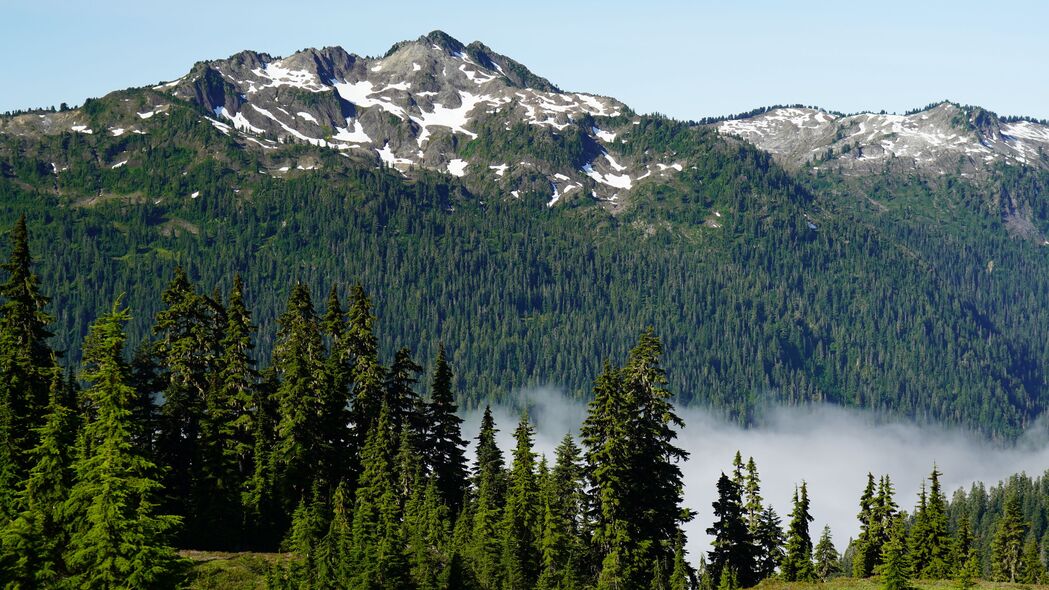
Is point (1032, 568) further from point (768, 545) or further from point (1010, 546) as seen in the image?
point (768, 545)

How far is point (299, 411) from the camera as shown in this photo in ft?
257

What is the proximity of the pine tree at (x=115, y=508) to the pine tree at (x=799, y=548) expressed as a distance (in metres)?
61.2

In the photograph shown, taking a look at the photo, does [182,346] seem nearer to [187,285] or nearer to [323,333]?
[187,285]

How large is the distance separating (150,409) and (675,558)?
37951 millimetres

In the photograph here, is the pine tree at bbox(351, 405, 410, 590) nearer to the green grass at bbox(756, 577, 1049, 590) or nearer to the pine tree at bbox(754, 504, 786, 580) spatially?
the green grass at bbox(756, 577, 1049, 590)

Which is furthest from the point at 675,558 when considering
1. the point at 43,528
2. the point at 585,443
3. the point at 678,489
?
the point at 43,528

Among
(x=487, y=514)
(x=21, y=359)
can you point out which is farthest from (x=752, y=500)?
(x=21, y=359)

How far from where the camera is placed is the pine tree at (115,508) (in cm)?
3922

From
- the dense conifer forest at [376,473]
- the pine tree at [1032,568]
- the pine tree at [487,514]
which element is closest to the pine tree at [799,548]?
the dense conifer forest at [376,473]

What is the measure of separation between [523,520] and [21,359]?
117ft

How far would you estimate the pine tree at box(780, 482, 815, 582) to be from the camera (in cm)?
8944

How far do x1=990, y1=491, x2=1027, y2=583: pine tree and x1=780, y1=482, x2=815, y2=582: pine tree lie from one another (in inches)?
1641

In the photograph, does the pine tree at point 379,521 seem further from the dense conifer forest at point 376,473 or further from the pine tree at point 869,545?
the pine tree at point 869,545

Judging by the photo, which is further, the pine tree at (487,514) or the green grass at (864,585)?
the pine tree at (487,514)
